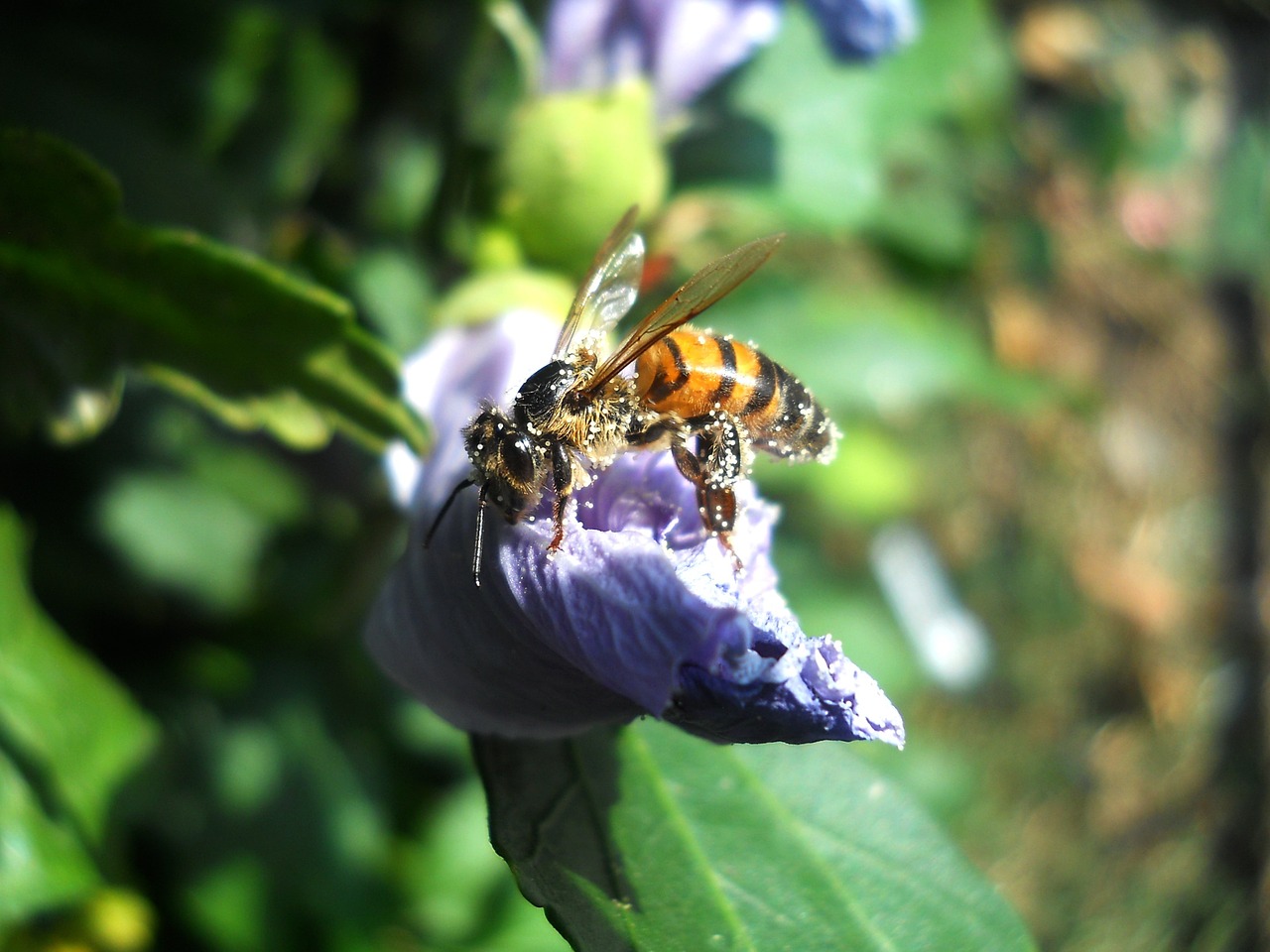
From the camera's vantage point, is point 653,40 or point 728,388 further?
point 653,40

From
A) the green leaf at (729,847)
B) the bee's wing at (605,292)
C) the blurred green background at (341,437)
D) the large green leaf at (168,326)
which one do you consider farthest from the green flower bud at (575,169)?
the green leaf at (729,847)

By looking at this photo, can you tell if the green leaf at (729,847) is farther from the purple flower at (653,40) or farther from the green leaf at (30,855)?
the purple flower at (653,40)

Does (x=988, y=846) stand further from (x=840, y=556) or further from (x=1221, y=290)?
(x=1221, y=290)

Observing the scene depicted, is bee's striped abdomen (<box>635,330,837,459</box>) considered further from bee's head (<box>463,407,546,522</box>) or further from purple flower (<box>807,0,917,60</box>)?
purple flower (<box>807,0,917,60</box>)

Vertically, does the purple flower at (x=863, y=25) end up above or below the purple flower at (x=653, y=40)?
below

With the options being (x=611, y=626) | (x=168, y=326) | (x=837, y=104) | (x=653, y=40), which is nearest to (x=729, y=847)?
(x=611, y=626)

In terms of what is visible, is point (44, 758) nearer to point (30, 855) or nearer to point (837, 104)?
point (30, 855)
